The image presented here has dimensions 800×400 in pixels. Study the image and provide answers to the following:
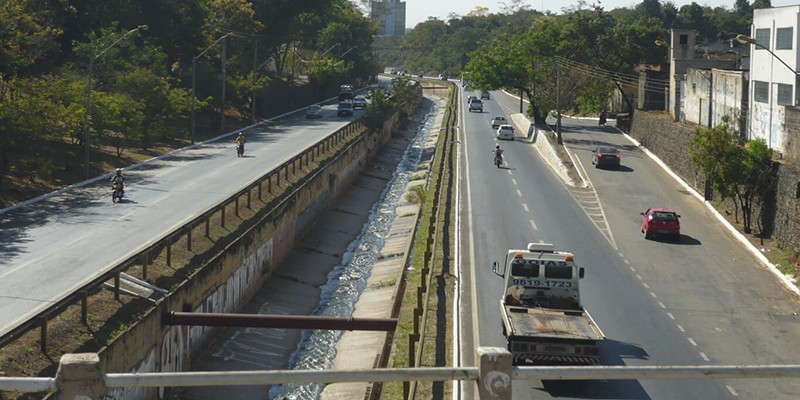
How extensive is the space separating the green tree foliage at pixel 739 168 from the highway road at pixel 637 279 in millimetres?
2170

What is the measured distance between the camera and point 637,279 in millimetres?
40969

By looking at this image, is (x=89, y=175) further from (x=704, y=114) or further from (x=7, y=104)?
(x=704, y=114)

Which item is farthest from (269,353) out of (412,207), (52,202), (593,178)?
(593,178)

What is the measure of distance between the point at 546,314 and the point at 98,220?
22829 mm

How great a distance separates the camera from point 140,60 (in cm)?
8088

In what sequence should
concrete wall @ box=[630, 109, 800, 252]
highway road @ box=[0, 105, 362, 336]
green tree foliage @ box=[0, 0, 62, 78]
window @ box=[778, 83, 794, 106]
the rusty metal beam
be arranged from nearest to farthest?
the rusty metal beam → highway road @ box=[0, 105, 362, 336] → concrete wall @ box=[630, 109, 800, 252] → green tree foliage @ box=[0, 0, 62, 78] → window @ box=[778, 83, 794, 106]

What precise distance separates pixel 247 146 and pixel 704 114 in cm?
3462

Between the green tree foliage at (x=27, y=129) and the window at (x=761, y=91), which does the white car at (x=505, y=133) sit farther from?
the green tree foliage at (x=27, y=129)

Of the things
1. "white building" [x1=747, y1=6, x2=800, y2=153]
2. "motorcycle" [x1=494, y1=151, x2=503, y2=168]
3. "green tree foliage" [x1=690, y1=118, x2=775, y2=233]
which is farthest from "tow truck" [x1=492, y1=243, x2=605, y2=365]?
"motorcycle" [x1=494, y1=151, x2=503, y2=168]

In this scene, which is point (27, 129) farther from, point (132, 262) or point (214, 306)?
point (132, 262)

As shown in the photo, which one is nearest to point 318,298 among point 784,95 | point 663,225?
point 663,225

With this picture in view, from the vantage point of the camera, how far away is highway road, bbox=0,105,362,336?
3105 cm

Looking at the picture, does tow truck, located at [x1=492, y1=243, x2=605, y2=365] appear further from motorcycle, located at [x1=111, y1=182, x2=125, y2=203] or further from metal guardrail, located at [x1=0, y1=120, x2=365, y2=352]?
motorcycle, located at [x1=111, y1=182, x2=125, y2=203]

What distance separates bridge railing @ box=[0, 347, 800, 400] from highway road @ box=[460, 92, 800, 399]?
14.8m
